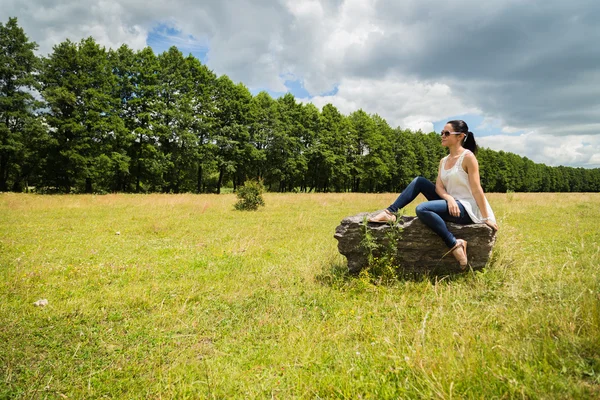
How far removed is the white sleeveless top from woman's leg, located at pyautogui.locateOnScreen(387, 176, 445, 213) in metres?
0.31

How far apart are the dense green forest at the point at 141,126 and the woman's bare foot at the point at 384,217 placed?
780 inches

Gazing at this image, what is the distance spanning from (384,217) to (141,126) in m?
33.1

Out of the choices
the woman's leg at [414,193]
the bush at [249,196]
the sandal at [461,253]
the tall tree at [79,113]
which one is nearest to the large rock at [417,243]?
the sandal at [461,253]

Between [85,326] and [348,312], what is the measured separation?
149 inches

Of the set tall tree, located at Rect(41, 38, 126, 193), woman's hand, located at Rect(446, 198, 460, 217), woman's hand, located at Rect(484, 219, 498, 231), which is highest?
tall tree, located at Rect(41, 38, 126, 193)

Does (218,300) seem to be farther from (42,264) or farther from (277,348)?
(42,264)

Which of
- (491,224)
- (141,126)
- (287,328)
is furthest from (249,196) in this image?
(141,126)

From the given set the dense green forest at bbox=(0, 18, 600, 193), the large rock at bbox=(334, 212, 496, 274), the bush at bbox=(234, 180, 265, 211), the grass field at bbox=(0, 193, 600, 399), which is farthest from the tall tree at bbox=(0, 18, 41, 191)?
the large rock at bbox=(334, 212, 496, 274)

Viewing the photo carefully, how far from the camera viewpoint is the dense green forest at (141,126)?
26453 mm

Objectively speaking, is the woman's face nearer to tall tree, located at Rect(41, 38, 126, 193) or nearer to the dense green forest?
the dense green forest

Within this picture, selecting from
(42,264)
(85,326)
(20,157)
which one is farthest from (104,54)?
(85,326)

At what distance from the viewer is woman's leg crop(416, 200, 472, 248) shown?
4737 mm

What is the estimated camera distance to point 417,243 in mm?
5078

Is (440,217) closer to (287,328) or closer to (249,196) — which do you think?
(287,328)
